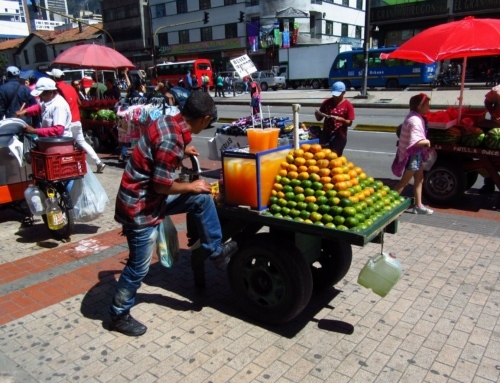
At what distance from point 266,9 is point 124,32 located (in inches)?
1038

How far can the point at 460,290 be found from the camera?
4.10 metres

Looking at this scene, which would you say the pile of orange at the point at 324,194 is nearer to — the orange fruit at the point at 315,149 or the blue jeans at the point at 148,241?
the orange fruit at the point at 315,149

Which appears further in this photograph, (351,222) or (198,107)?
(198,107)

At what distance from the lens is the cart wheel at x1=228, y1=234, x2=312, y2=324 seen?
332cm

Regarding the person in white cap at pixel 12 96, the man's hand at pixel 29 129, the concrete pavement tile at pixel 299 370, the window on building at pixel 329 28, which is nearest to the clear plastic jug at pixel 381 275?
the concrete pavement tile at pixel 299 370

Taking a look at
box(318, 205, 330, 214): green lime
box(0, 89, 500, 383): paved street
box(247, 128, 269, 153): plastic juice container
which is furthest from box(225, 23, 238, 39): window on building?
box(318, 205, 330, 214): green lime

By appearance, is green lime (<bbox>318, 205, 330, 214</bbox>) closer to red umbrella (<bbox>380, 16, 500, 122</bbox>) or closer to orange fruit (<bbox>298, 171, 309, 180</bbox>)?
orange fruit (<bbox>298, 171, 309, 180</bbox>)

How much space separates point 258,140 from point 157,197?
3.05 feet

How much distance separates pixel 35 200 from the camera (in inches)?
201

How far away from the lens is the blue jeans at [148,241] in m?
3.29

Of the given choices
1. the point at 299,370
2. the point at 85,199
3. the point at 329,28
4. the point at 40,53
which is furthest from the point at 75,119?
the point at 40,53

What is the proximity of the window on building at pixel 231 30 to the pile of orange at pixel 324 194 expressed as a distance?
2067 inches

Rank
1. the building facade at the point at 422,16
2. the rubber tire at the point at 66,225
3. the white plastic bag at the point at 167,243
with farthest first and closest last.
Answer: the building facade at the point at 422,16 → the rubber tire at the point at 66,225 → the white plastic bag at the point at 167,243

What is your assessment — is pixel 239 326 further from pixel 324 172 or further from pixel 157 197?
pixel 324 172
